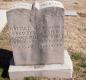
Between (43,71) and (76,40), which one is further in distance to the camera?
(76,40)

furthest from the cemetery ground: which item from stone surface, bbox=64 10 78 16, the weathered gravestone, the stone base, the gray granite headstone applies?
the gray granite headstone

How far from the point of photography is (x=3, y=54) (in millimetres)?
7527

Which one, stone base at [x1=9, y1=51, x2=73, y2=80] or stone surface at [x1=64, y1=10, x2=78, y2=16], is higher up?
stone surface at [x1=64, y1=10, x2=78, y2=16]

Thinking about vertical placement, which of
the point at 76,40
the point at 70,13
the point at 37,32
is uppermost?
the point at 70,13

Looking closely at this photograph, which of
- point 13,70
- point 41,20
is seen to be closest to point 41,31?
point 41,20

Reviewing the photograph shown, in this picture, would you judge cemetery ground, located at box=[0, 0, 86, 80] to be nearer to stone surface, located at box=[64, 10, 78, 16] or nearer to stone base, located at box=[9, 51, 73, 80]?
stone surface, located at box=[64, 10, 78, 16]

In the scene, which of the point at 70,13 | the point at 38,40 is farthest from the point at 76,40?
the point at 70,13

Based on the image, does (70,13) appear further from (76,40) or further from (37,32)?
(37,32)

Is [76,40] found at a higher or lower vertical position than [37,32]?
lower

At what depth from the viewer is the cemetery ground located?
683 centimetres

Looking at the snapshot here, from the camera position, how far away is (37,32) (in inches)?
242

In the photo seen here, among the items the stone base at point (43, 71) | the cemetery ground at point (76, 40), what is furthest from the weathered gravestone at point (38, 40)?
the cemetery ground at point (76, 40)

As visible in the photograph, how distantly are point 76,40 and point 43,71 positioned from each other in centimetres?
271

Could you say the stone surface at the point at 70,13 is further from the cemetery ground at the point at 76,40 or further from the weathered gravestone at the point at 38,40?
the weathered gravestone at the point at 38,40
